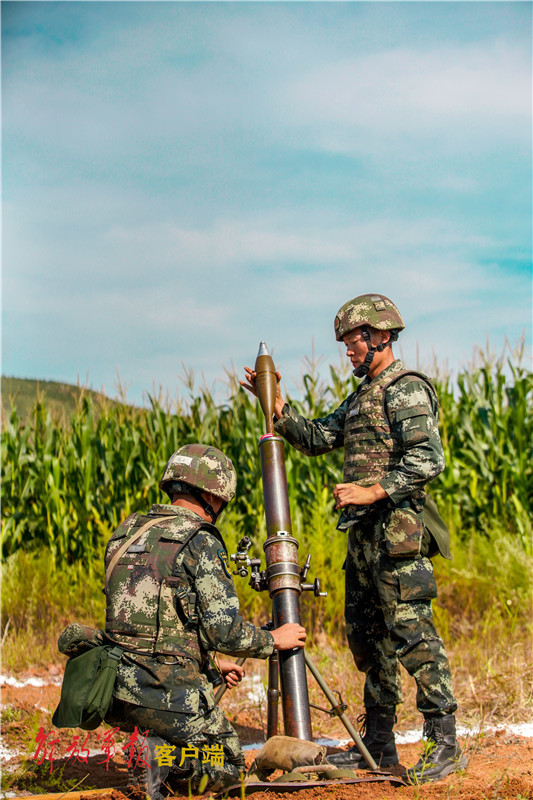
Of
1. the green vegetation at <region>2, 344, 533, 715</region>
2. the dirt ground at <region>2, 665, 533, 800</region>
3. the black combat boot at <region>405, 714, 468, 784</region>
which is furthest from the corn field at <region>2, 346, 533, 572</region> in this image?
the black combat boot at <region>405, 714, 468, 784</region>

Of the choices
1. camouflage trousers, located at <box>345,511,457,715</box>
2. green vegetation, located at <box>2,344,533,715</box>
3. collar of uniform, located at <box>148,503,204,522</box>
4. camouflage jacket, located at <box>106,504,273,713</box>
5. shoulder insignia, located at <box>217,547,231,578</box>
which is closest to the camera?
camouflage jacket, located at <box>106,504,273,713</box>

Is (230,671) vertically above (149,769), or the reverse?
(230,671)

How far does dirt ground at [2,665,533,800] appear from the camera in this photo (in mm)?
3678

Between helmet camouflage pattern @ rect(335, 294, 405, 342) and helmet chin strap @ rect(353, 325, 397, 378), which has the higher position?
helmet camouflage pattern @ rect(335, 294, 405, 342)

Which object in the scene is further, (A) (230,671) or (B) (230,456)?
(B) (230,456)

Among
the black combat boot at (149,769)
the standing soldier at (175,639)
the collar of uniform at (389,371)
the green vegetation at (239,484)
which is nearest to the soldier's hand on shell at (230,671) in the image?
the standing soldier at (175,639)

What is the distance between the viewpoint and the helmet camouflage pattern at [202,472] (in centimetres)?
397

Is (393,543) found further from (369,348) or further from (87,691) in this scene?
(87,691)

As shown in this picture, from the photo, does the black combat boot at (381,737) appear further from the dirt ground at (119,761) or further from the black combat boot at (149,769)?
the black combat boot at (149,769)

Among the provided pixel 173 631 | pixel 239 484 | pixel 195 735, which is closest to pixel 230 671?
pixel 195 735

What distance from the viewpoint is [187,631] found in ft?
12.4

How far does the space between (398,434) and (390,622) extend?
1.09 meters

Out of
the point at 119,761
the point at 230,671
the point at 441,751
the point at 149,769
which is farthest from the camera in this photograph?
the point at 119,761

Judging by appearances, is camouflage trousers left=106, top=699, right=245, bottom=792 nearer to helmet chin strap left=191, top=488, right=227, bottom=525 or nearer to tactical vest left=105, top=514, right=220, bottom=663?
tactical vest left=105, top=514, right=220, bottom=663
